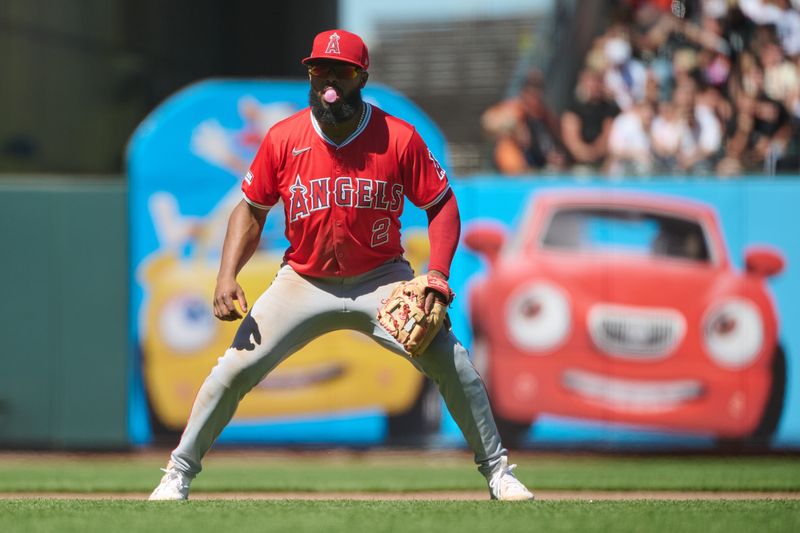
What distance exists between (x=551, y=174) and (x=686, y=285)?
150 cm

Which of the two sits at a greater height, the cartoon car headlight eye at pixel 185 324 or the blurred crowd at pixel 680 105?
the blurred crowd at pixel 680 105

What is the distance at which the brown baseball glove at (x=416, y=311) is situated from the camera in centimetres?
476

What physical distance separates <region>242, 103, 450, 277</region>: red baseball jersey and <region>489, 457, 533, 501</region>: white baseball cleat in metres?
1.02

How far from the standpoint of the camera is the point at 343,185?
4.87m

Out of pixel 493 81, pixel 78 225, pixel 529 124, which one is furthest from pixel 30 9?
pixel 493 81

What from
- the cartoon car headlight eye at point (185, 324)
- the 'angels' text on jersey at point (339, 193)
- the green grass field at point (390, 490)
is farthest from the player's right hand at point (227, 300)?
the cartoon car headlight eye at point (185, 324)

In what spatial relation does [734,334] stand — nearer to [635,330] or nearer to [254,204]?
[635,330]

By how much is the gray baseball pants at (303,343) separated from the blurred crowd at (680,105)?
5.66m

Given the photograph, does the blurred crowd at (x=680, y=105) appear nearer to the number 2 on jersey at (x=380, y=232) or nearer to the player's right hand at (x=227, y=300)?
the number 2 on jersey at (x=380, y=232)

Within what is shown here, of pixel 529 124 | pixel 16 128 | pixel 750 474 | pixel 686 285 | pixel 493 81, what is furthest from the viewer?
pixel 493 81

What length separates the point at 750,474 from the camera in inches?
319

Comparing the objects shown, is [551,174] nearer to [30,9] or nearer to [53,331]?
[53,331]

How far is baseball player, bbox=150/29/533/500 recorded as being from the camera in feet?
16.0

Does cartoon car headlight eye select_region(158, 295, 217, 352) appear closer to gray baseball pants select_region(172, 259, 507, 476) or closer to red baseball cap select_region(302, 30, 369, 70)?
gray baseball pants select_region(172, 259, 507, 476)
